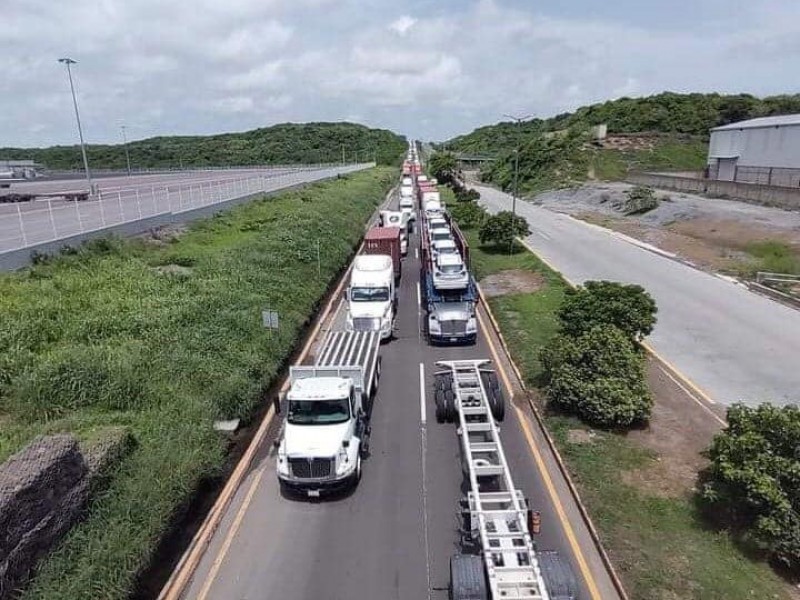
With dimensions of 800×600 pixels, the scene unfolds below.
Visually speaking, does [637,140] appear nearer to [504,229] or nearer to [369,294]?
[504,229]

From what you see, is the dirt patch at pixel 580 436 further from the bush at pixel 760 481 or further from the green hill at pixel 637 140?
the green hill at pixel 637 140

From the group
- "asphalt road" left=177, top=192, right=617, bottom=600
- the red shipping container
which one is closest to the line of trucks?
"asphalt road" left=177, top=192, right=617, bottom=600

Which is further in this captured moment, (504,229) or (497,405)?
(504,229)

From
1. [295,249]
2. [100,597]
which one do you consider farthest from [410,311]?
[100,597]

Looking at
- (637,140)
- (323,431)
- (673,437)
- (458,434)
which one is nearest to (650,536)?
(673,437)

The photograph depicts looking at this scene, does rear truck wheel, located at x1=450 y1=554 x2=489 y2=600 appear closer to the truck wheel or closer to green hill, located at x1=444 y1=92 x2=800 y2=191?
the truck wheel
